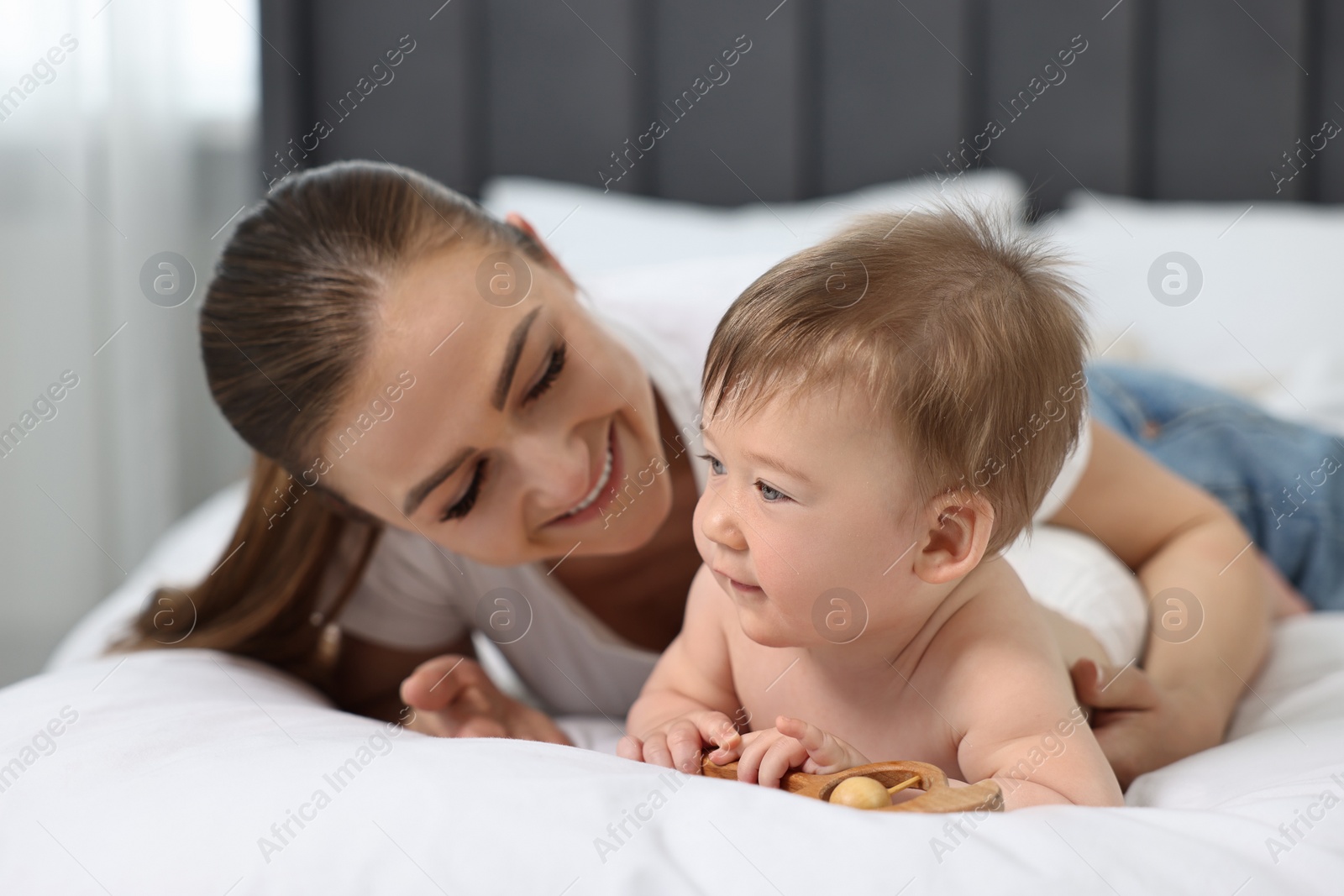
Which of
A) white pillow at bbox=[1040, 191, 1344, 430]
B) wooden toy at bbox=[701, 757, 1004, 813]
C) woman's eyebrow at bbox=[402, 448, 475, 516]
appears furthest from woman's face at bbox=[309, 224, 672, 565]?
white pillow at bbox=[1040, 191, 1344, 430]

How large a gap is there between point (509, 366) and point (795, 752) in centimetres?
37

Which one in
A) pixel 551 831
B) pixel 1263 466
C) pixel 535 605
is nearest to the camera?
pixel 551 831

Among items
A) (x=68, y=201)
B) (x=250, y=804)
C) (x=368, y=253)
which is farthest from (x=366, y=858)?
(x=68, y=201)

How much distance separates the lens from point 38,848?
57 centimetres

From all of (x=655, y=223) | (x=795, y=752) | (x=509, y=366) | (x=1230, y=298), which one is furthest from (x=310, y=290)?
(x=1230, y=298)

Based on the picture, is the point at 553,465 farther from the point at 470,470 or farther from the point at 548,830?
the point at 548,830

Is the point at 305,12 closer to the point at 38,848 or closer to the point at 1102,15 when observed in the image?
the point at 1102,15

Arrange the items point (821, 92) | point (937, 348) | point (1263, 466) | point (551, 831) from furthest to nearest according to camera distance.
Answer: point (821, 92) → point (1263, 466) → point (937, 348) → point (551, 831)

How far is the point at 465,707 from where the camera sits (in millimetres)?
891

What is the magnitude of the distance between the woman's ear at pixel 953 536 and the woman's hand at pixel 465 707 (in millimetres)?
360

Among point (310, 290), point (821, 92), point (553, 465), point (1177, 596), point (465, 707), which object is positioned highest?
point (821, 92)

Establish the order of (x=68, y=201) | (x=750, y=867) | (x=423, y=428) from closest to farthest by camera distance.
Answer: (x=750, y=867)
(x=423, y=428)
(x=68, y=201)

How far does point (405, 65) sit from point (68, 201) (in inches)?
27.1

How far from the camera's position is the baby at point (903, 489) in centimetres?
60
